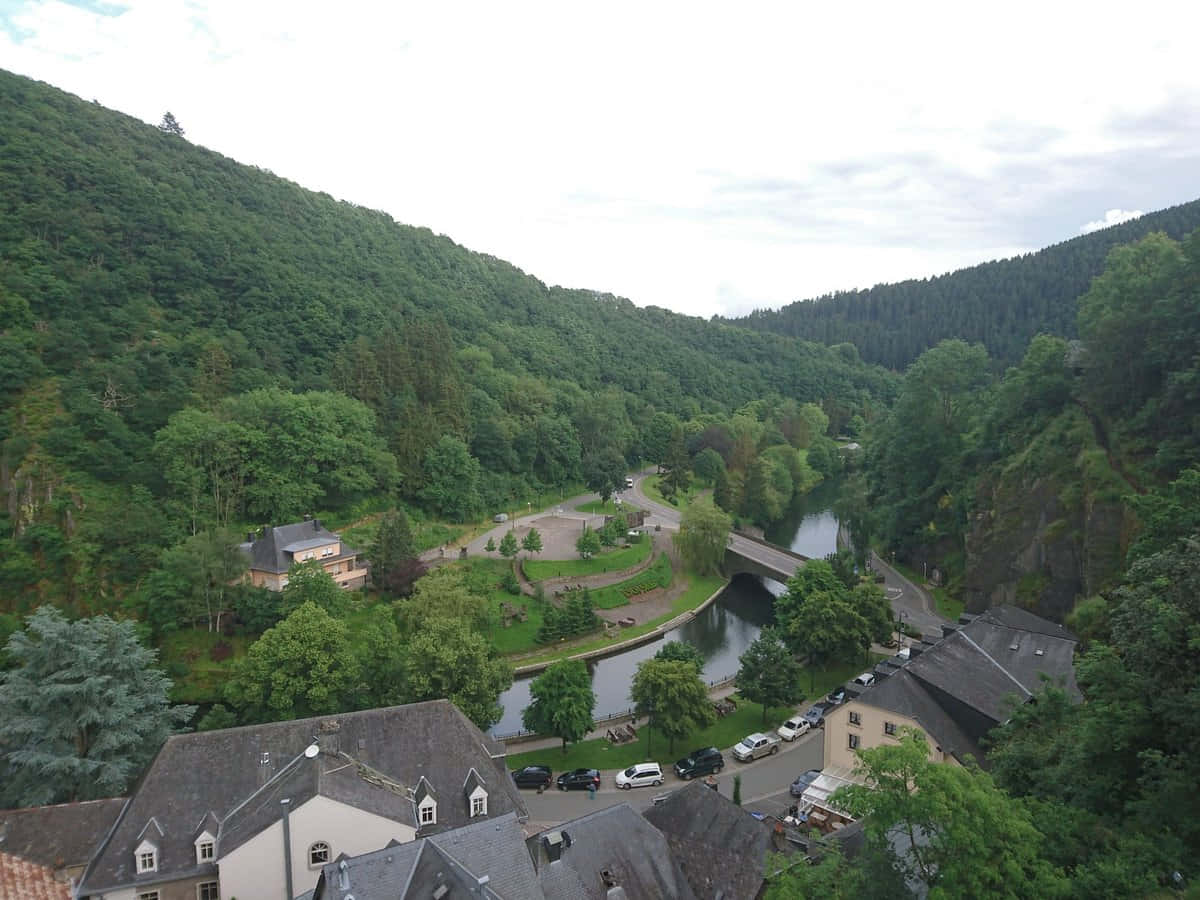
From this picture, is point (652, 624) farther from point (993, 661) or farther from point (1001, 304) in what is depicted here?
point (1001, 304)

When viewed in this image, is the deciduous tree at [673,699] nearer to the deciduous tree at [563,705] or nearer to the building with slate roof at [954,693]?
the deciduous tree at [563,705]

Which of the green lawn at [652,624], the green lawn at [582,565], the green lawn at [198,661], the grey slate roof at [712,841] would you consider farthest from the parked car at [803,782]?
Answer: the green lawn at [582,565]

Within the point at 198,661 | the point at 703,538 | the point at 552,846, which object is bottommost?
the point at 198,661

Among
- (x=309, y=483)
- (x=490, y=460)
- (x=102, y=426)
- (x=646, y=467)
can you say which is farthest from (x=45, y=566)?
(x=646, y=467)

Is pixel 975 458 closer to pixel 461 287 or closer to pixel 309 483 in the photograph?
pixel 309 483

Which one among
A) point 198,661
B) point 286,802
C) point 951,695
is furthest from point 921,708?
point 198,661

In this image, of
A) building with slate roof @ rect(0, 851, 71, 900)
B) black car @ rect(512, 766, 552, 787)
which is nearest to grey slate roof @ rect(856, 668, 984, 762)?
black car @ rect(512, 766, 552, 787)
